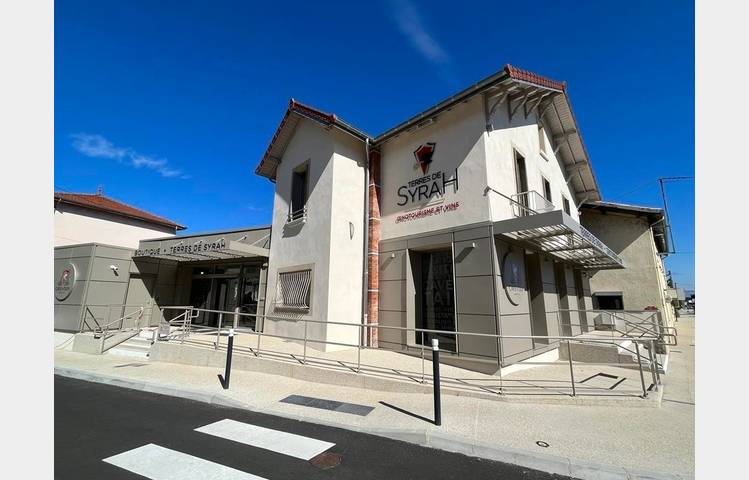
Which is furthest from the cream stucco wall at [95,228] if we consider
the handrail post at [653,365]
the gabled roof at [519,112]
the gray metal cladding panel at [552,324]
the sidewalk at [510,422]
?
the handrail post at [653,365]

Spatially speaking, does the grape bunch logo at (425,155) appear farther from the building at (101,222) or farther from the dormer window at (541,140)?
the building at (101,222)

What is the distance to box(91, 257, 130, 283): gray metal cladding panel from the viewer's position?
44.1 feet

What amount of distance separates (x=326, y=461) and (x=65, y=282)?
53.1ft

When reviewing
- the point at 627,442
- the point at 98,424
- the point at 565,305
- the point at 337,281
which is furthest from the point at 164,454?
the point at 565,305

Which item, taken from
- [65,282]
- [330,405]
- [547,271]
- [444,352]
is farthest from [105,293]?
[547,271]

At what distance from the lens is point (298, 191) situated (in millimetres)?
12258

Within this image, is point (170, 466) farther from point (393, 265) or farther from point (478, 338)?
point (393, 265)

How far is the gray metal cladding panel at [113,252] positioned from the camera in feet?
44.7

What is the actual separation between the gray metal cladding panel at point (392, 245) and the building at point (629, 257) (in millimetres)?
13405

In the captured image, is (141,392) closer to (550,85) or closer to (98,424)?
(98,424)

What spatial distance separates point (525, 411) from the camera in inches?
211

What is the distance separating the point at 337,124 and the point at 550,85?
6.63 metres

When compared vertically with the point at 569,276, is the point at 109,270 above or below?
above

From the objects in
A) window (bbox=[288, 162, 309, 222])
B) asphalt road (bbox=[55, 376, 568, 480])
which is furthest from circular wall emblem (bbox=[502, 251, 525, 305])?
window (bbox=[288, 162, 309, 222])
